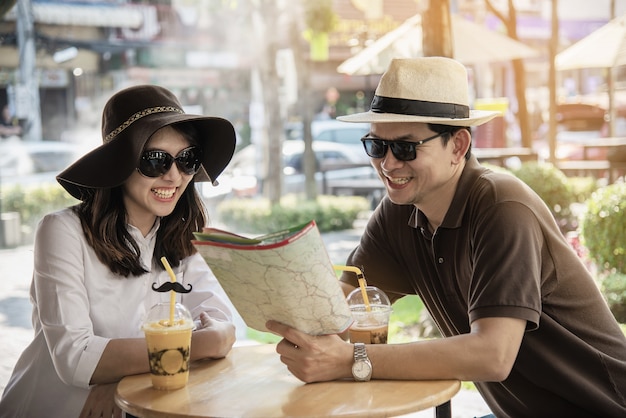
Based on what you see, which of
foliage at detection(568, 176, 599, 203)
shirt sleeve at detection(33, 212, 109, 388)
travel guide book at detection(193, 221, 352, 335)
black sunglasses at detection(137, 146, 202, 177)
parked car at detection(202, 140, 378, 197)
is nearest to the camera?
travel guide book at detection(193, 221, 352, 335)

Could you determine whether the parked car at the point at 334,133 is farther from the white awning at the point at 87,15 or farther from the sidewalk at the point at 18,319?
the sidewalk at the point at 18,319

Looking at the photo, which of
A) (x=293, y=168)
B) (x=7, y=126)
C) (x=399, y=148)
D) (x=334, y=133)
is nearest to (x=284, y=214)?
(x=293, y=168)

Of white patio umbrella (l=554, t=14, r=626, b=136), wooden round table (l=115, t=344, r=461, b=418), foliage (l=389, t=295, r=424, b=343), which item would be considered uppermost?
white patio umbrella (l=554, t=14, r=626, b=136)

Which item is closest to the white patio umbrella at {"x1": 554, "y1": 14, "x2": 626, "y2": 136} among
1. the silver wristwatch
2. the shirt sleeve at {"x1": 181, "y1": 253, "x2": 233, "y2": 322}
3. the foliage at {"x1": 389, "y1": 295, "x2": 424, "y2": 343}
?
the foliage at {"x1": 389, "y1": 295, "x2": 424, "y2": 343}

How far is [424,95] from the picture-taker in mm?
2703

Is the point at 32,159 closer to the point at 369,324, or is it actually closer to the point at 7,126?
the point at 7,126

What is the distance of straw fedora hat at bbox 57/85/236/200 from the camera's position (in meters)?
2.70

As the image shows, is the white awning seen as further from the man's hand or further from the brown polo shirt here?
the man's hand

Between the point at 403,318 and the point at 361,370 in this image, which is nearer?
the point at 361,370

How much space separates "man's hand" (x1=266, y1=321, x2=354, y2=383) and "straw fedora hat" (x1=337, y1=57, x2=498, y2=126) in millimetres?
720

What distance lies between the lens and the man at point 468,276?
2.32m

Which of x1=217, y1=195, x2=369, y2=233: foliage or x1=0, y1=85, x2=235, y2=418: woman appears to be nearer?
x1=0, y1=85, x2=235, y2=418: woman

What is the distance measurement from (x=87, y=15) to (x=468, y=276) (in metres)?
9.22

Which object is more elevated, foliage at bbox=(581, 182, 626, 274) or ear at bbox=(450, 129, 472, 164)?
ear at bbox=(450, 129, 472, 164)
